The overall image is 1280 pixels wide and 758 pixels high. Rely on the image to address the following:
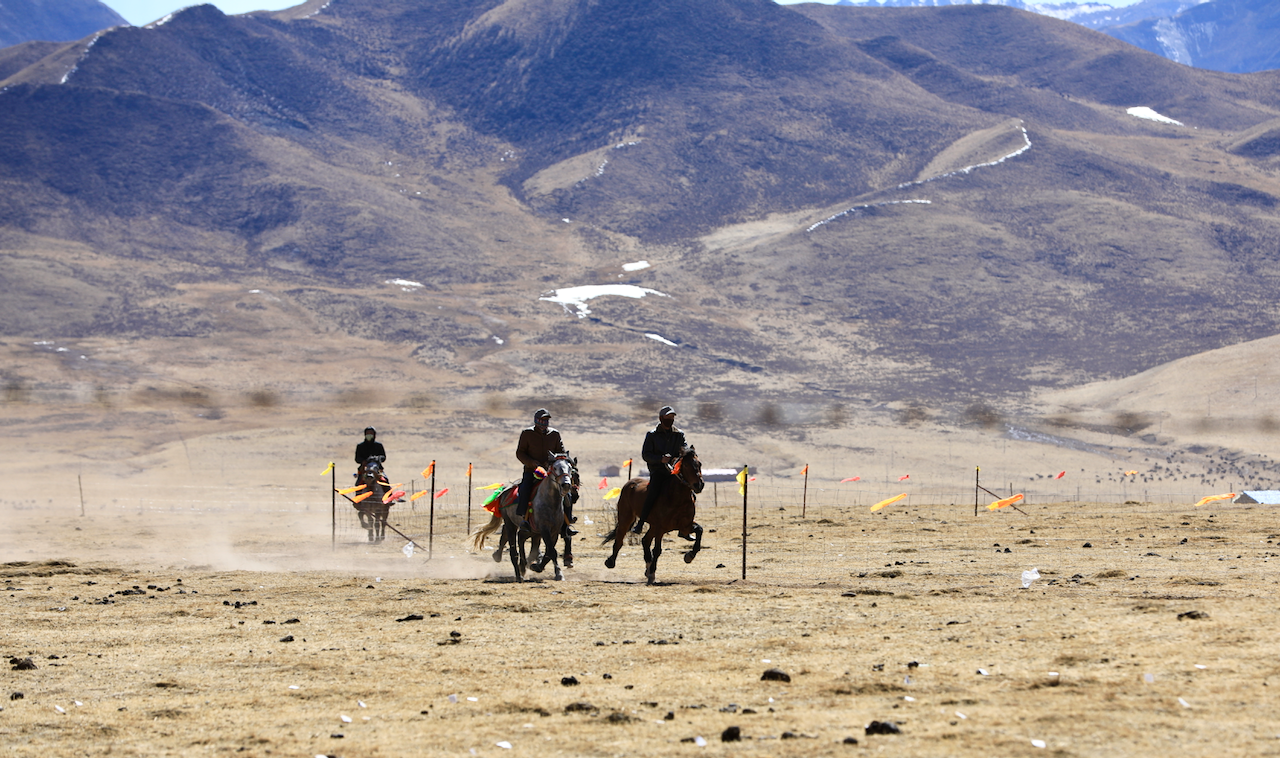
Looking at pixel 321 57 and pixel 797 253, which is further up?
pixel 321 57

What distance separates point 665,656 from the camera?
11586 millimetres

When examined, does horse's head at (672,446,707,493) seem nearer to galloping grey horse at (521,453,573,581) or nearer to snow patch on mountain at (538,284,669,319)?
galloping grey horse at (521,453,573,581)

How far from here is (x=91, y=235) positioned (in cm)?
12744

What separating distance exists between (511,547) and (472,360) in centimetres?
7667

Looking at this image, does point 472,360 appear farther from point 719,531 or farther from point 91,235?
point 719,531

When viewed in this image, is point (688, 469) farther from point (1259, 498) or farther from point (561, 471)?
point (1259, 498)

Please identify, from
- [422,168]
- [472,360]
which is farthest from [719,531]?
[422,168]

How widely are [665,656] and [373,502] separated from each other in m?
17.3

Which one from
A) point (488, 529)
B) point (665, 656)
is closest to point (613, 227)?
point (488, 529)

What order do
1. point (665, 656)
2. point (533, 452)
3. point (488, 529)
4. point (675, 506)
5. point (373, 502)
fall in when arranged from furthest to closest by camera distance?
point (373, 502) < point (488, 529) < point (533, 452) < point (675, 506) < point (665, 656)

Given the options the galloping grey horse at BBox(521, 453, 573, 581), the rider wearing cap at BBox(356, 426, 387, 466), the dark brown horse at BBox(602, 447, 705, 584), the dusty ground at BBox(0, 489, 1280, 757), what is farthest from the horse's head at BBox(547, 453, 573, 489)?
the rider wearing cap at BBox(356, 426, 387, 466)

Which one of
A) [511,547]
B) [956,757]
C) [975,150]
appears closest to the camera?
[956,757]

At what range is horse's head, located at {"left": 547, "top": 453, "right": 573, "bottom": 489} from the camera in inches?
687

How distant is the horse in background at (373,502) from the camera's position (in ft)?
90.3
